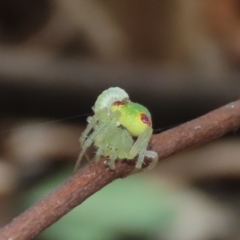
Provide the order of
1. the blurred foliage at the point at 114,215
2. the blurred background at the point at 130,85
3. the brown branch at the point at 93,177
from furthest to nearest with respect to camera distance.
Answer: the blurred background at the point at 130,85, the blurred foliage at the point at 114,215, the brown branch at the point at 93,177

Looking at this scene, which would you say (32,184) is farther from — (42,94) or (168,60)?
(168,60)

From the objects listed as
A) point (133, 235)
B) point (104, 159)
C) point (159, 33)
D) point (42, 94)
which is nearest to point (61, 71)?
point (42, 94)

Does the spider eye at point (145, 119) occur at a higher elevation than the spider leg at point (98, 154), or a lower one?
higher

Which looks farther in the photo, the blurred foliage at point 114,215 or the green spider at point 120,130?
the blurred foliage at point 114,215

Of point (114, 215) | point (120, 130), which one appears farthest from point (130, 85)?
point (120, 130)

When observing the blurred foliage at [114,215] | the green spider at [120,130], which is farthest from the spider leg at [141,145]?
the blurred foliage at [114,215]

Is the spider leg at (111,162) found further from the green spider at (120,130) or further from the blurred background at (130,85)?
the blurred background at (130,85)

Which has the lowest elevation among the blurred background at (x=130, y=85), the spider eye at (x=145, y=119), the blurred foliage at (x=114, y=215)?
the spider eye at (x=145, y=119)
